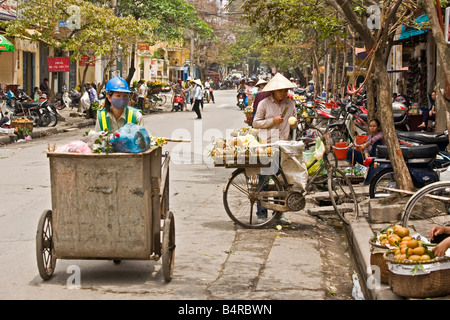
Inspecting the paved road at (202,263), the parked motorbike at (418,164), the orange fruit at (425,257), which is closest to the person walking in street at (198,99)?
the paved road at (202,263)

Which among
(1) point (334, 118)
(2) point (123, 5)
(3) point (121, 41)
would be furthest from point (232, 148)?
(2) point (123, 5)

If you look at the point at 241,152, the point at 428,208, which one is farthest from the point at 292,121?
the point at 428,208

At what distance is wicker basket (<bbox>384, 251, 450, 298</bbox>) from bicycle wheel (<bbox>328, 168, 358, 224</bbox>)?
10.8ft

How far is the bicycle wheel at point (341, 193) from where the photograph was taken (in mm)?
8523

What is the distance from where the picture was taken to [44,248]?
18.9 feet

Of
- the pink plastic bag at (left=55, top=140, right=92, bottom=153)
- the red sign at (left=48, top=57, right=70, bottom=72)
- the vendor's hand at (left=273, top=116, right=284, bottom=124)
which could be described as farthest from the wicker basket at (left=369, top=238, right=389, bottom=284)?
the red sign at (left=48, top=57, right=70, bottom=72)

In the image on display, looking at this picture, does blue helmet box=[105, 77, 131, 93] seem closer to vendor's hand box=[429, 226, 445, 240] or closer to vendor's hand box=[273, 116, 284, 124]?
vendor's hand box=[273, 116, 284, 124]

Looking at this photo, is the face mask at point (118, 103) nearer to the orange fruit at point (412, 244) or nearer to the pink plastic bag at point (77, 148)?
the pink plastic bag at point (77, 148)

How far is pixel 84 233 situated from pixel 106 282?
547 mm

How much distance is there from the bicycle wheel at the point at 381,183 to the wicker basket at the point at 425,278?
430 cm

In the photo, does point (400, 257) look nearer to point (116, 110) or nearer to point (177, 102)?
point (116, 110)

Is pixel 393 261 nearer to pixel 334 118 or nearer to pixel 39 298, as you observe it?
pixel 39 298

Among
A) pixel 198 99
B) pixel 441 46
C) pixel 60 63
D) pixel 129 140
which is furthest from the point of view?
pixel 198 99

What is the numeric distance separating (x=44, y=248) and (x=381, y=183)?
17.9 ft
